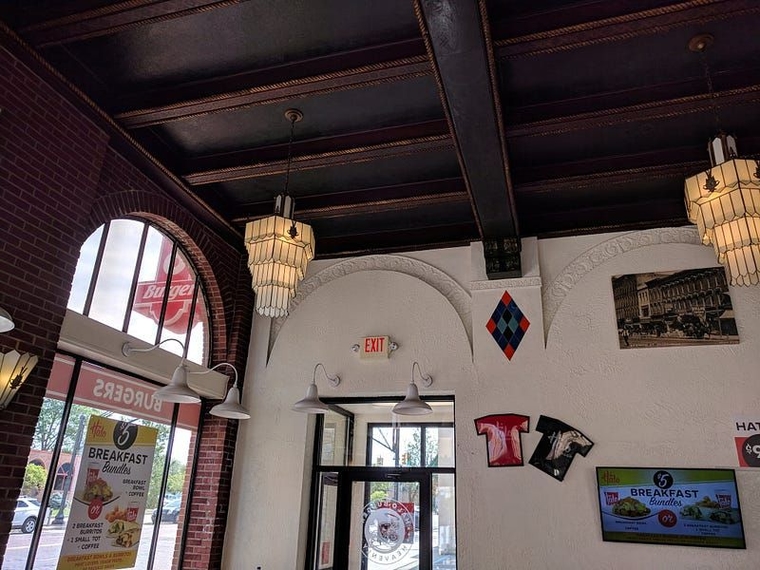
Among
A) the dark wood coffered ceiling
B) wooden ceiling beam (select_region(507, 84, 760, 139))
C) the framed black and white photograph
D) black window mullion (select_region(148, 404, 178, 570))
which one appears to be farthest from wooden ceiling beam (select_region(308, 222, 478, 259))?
black window mullion (select_region(148, 404, 178, 570))

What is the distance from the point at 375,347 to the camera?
20.4 feet

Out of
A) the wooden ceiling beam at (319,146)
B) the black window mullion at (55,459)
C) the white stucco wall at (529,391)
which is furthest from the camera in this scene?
the white stucco wall at (529,391)

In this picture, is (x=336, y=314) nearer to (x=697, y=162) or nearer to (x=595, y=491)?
(x=595, y=491)

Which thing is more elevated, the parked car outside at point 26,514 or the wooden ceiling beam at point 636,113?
the wooden ceiling beam at point 636,113

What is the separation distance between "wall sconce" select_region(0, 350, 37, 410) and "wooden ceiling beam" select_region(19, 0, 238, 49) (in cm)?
217

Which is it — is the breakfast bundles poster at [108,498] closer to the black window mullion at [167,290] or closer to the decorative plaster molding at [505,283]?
the black window mullion at [167,290]

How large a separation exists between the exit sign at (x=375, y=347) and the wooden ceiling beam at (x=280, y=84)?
292cm

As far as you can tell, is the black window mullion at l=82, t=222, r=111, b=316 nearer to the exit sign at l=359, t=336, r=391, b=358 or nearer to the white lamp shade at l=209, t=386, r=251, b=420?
the white lamp shade at l=209, t=386, r=251, b=420

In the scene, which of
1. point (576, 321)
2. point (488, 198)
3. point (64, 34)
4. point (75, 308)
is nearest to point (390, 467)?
point (576, 321)

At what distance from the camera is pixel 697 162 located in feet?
16.0

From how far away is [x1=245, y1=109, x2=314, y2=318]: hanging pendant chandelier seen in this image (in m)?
4.27

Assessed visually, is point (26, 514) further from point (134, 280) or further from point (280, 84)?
point (280, 84)

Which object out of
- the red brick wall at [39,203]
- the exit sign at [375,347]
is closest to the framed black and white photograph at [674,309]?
the exit sign at [375,347]

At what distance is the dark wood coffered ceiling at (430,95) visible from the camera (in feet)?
11.6
